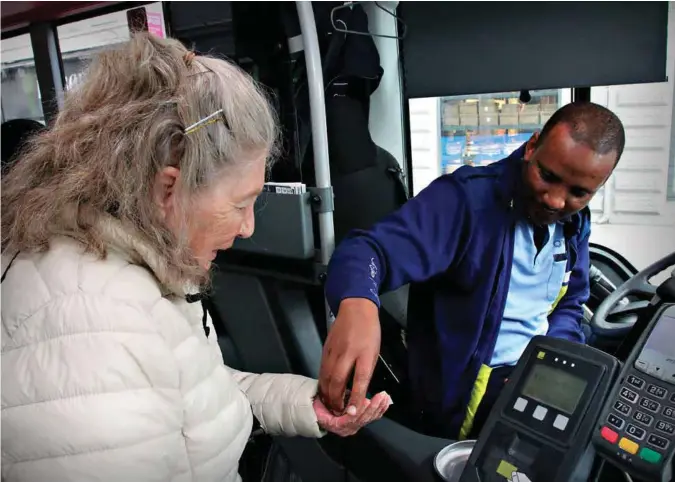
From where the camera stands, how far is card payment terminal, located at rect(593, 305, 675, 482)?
733 millimetres

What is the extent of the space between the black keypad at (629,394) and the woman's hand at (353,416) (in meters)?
0.46

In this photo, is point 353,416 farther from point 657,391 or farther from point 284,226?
point 284,226

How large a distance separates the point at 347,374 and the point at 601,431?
0.47 metres

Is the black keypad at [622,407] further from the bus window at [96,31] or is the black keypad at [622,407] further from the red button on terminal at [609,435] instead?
the bus window at [96,31]

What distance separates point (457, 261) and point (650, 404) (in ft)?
2.43

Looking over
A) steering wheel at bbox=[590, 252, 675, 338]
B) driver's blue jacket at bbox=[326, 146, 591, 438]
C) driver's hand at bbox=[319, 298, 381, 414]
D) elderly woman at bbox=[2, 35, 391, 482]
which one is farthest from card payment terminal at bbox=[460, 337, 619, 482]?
steering wheel at bbox=[590, 252, 675, 338]

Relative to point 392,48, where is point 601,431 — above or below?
below

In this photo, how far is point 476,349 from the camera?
1.49 meters

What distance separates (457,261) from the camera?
149 cm

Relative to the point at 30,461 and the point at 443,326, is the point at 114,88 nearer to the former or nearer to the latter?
the point at 30,461

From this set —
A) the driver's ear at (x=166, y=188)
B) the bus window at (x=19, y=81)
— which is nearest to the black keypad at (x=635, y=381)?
the driver's ear at (x=166, y=188)

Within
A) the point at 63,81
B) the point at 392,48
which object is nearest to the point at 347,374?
the point at 392,48

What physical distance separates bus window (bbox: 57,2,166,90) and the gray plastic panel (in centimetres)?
96

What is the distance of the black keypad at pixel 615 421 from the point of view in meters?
0.78
